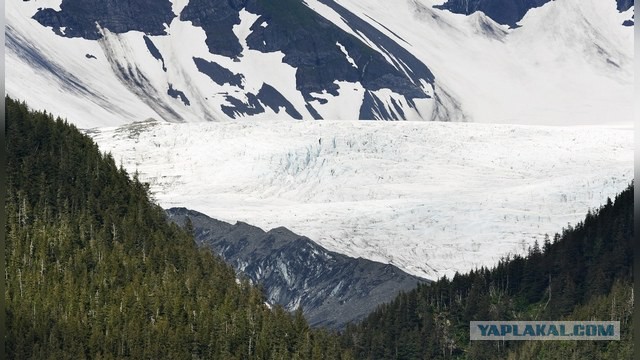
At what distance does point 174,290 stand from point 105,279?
6.60 metres

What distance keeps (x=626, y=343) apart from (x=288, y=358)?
31970 mm

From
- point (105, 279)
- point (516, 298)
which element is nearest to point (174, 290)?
point (105, 279)

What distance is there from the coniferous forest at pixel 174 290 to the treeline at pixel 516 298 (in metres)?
0.16

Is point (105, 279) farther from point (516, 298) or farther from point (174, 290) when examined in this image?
point (516, 298)

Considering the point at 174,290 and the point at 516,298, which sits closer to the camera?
the point at 174,290

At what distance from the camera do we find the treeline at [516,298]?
165 metres

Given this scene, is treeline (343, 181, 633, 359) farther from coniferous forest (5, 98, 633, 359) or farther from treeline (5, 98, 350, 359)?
treeline (5, 98, 350, 359)

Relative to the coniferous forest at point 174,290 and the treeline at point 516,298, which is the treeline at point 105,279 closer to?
the coniferous forest at point 174,290

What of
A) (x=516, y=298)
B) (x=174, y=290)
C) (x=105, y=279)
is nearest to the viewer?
(x=105, y=279)

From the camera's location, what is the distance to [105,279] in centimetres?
15275

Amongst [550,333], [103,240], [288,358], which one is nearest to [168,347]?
[288,358]

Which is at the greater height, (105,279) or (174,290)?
(105,279)

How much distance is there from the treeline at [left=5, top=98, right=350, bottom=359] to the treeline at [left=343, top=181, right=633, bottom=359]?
17570 millimetres

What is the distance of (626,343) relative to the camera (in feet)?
490
